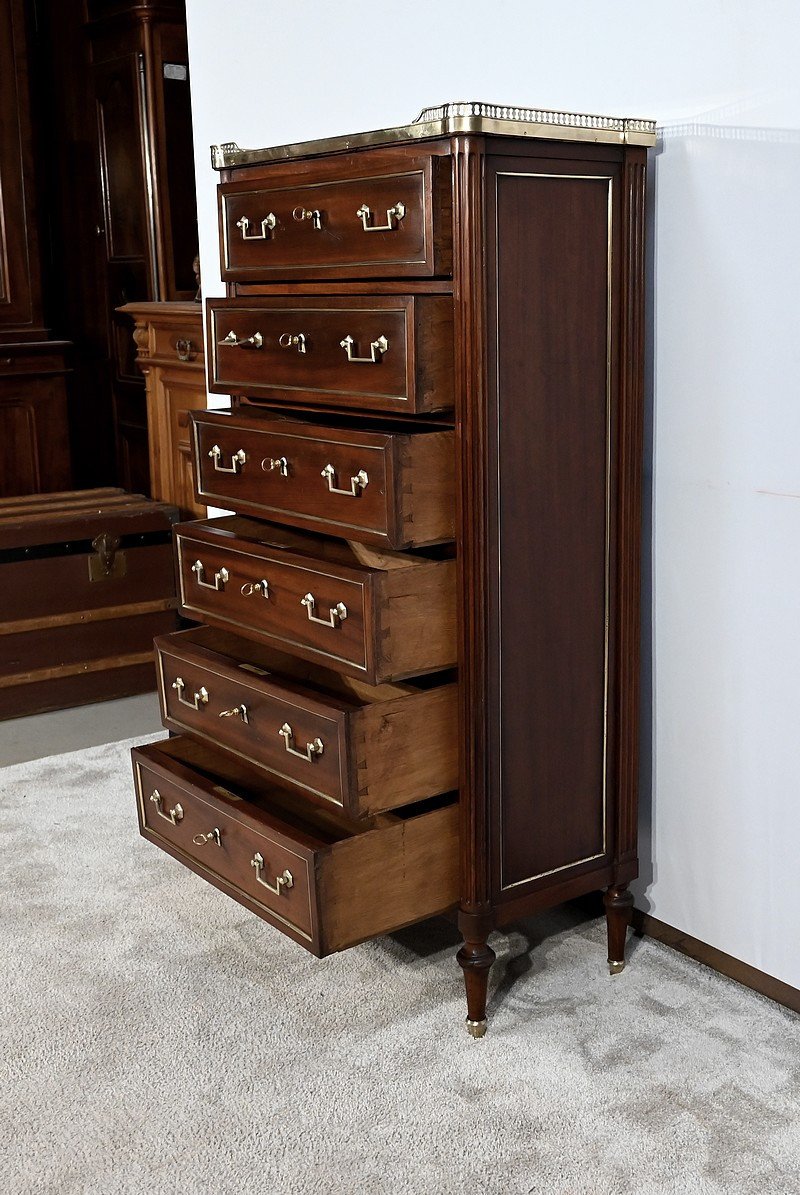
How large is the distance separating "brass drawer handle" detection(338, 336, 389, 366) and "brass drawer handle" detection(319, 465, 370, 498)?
144 mm

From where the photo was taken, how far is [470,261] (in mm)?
1546

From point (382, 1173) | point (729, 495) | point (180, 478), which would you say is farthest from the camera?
point (180, 478)

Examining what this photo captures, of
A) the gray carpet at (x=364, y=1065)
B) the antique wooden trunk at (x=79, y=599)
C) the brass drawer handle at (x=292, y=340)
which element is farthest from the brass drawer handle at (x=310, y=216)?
the antique wooden trunk at (x=79, y=599)

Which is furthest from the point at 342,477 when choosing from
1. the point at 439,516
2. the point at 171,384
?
the point at 171,384

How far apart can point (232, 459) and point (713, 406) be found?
0.71 metres

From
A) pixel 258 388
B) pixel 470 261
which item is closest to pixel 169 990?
pixel 258 388

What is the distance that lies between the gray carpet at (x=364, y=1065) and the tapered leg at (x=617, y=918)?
31mm

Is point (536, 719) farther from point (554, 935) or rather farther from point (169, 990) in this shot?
point (169, 990)

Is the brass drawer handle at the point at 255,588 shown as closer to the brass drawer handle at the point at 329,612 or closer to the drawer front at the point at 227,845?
the brass drawer handle at the point at 329,612

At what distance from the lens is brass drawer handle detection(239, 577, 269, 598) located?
5.97ft

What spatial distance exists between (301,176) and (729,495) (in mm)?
743

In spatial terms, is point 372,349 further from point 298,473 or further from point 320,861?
point 320,861

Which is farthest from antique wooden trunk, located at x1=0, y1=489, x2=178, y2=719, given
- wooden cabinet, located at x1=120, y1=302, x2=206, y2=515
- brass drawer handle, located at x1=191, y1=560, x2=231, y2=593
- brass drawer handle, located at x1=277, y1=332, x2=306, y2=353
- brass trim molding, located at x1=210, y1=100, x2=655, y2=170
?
brass trim molding, located at x1=210, y1=100, x2=655, y2=170

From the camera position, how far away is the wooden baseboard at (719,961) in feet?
6.01
